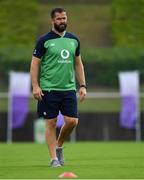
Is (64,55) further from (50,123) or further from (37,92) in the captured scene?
(50,123)

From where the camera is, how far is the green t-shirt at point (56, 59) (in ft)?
39.9

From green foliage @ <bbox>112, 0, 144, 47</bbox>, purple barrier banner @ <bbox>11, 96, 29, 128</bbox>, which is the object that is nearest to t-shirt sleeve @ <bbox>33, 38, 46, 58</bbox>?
purple barrier banner @ <bbox>11, 96, 29, 128</bbox>

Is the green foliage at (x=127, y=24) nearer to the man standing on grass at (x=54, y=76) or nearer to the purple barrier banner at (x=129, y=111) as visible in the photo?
the purple barrier banner at (x=129, y=111)

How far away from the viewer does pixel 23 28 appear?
3800 cm

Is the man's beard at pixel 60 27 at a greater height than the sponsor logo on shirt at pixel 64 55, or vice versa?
the man's beard at pixel 60 27

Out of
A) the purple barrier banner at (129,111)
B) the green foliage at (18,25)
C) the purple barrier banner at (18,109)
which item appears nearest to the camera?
the purple barrier banner at (129,111)

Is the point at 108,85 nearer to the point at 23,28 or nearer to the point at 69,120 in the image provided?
the point at 23,28

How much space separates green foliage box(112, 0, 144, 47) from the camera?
38.0 meters

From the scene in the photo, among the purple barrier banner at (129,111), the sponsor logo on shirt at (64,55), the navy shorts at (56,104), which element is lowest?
the purple barrier banner at (129,111)

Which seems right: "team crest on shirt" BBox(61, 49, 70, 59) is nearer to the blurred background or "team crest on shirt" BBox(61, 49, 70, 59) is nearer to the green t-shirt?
the green t-shirt

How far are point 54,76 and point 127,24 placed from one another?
26086 mm

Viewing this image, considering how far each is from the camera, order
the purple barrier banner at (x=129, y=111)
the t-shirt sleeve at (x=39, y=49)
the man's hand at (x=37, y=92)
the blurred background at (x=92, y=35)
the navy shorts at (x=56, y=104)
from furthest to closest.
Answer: the blurred background at (x=92, y=35) < the purple barrier banner at (x=129, y=111) < the navy shorts at (x=56, y=104) < the t-shirt sleeve at (x=39, y=49) < the man's hand at (x=37, y=92)

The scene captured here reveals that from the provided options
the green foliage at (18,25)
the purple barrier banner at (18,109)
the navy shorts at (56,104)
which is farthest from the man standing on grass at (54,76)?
the green foliage at (18,25)

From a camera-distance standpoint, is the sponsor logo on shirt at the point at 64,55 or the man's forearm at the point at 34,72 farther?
the sponsor logo on shirt at the point at 64,55
